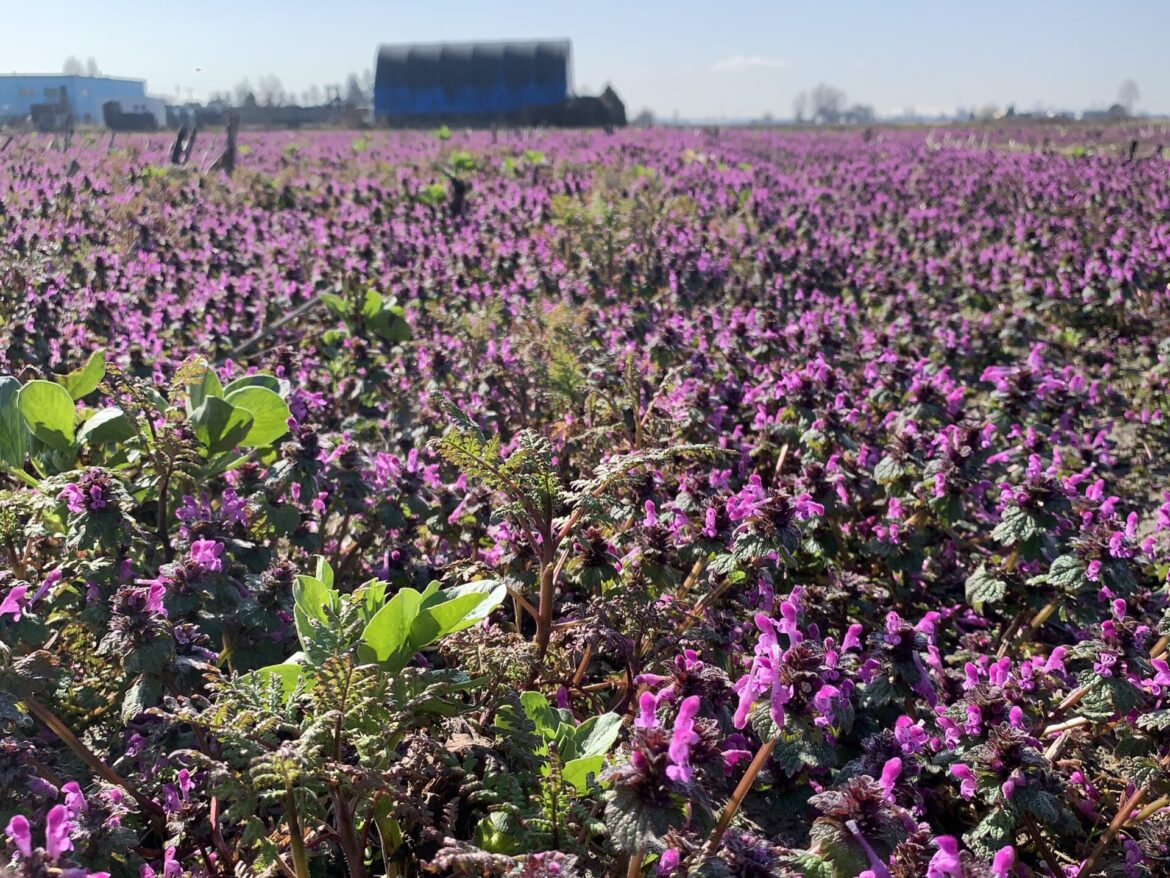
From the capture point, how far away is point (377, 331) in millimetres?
5348

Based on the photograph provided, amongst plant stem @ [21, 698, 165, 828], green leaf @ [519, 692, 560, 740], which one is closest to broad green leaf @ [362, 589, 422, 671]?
green leaf @ [519, 692, 560, 740]

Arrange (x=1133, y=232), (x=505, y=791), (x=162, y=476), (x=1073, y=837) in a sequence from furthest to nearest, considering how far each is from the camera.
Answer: (x=1133, y=232)
(x=162, y=476)
(x=1073, y=837)
(x=505, y=791)

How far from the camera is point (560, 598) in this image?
111 inches

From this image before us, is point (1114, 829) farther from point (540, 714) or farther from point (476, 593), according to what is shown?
point (476, 593)

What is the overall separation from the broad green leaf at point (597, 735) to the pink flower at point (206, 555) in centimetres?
98

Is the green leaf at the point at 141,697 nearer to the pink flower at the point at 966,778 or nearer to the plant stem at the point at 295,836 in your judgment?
the plant stem at the point at 295,836

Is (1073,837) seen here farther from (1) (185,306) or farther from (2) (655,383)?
(1) (185,306)

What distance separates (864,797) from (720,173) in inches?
620

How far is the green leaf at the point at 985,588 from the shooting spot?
2.81 metres

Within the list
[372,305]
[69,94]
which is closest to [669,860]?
[372,305]

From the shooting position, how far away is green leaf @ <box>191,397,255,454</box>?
2822mm

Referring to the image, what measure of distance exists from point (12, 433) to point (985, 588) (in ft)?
10.4

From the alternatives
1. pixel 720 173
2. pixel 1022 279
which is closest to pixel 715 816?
pixel 1022 279

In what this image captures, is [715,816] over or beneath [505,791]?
over
